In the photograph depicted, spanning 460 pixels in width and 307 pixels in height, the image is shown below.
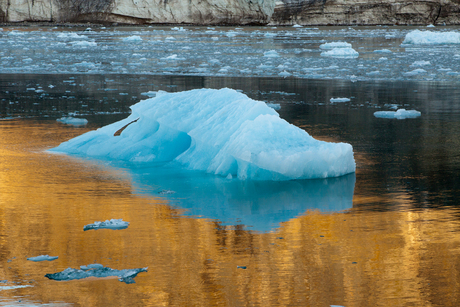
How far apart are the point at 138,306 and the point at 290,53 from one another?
614 inches

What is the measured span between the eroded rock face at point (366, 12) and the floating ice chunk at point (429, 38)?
60.3 ft

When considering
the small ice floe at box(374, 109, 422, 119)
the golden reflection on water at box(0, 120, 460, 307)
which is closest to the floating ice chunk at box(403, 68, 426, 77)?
the small ice floe at box(374, 109, 422, 119)

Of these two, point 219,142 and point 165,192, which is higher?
point 219,142

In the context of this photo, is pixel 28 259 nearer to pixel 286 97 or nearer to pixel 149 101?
pixel 149 101

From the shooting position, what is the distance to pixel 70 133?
6.35 meters

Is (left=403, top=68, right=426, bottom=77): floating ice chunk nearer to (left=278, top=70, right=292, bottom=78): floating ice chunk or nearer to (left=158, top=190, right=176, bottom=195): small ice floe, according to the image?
(left=278, top=70, right=292, bottom=78): floating ice chunk

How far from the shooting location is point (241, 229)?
11.1 ft

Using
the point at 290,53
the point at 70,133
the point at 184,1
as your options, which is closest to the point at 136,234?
the point at 70,133

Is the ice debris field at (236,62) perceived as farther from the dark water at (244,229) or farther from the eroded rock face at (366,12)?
the eroded rock face at (366,12)

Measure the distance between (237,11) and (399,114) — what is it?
34.6 metres

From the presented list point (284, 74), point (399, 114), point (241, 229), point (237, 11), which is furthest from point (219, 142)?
point (237, 11)

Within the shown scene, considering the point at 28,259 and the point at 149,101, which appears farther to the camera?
the point at 149,101

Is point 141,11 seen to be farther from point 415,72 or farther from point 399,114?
point 399,114

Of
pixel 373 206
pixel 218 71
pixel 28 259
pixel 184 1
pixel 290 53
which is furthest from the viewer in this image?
pixel 184 1
